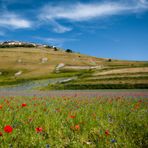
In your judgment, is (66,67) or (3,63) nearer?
(66,67)

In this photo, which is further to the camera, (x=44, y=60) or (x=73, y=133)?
(x=44, y=60)

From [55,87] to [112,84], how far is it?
9786mm

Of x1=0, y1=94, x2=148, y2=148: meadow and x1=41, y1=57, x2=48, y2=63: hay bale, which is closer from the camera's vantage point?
x1=0, y1=94, x2=148, y2=148: meadow

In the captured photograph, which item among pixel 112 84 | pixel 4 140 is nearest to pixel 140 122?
pixel 4 140

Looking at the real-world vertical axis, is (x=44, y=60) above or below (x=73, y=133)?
above

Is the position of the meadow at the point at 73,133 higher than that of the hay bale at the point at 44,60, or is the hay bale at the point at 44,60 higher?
the hay bale at the point at 44,60

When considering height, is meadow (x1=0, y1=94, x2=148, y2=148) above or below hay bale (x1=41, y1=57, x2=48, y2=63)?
below

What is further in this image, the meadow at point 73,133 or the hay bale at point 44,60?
the hay bale at point 44,60

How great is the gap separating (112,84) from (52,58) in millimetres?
104542

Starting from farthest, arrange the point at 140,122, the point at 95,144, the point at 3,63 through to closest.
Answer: the point at 3,63
the point at 140,122
the point at 95,144

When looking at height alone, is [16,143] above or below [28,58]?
below

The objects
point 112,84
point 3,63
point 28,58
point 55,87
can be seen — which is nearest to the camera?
point 112,84

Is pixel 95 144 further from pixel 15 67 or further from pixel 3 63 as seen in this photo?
pixel 3 63

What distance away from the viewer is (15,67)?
12200cm
